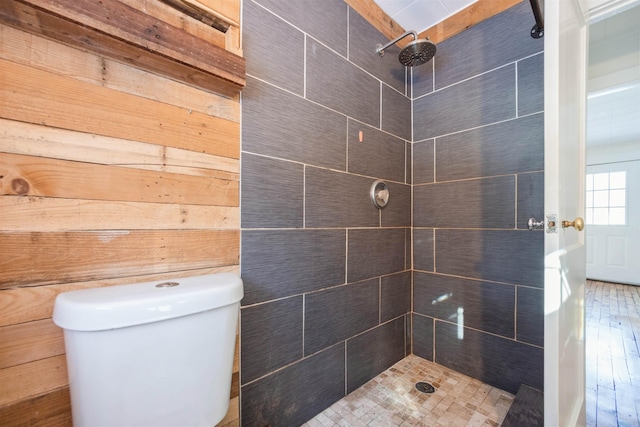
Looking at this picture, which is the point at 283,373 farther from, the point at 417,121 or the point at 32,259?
the point at 417,121

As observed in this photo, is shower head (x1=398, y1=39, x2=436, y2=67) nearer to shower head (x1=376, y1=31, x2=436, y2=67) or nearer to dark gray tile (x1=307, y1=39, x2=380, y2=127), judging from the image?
shower head (x1=376, y1=31, x2=436, y2=67)

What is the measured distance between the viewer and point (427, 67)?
1.71 metres

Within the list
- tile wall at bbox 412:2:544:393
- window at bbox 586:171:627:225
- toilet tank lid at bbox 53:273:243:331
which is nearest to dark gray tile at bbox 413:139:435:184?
tile wall at bbox 412:2:544:393

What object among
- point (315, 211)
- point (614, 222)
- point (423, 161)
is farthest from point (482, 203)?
point (614, 222)

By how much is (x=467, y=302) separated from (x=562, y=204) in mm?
828

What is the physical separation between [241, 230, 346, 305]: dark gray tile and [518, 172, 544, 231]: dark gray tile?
2.93 feet

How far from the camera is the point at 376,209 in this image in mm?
1507

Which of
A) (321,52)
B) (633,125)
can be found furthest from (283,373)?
(633,125)

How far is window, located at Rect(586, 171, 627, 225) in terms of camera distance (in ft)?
13.6

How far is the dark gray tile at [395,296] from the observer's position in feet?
5.11

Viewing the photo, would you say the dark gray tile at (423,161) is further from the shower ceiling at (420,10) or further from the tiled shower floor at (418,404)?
the tiled shower floor at (418,404)

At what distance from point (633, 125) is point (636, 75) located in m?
2.17

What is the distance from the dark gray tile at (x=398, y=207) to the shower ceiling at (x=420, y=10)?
3.27 feet

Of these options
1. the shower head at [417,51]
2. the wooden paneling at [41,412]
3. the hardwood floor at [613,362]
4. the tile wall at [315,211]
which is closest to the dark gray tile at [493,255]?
the tile wall at [315,211]
